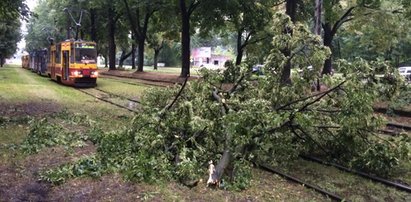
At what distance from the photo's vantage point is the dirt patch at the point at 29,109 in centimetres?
1550

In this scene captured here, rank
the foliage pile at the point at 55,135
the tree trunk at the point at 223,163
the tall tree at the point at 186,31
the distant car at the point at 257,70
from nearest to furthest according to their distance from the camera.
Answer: the tree trunk at the point at 223,163
the foliage pile at the point at 55,135
the distant car at the point at 257,70
the tall tree at the point at 186,31

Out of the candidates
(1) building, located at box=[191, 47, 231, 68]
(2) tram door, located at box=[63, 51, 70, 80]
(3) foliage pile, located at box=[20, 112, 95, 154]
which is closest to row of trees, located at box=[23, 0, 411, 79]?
(2) tram door, located at box=[63, 51, 70, 80]

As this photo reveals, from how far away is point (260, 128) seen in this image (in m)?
9.08

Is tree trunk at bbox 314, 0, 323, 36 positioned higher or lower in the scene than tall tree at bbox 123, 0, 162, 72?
lower

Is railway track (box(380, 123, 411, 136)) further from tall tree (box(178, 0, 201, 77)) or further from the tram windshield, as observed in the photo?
tall tree (box(178, 0, 201, 77))

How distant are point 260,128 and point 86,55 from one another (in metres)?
20.8

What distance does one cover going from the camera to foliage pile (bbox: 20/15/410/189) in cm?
873

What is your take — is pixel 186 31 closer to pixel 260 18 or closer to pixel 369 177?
pixel 260 18

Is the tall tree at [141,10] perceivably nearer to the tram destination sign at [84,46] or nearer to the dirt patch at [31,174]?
the tram destination sign at [84,46]

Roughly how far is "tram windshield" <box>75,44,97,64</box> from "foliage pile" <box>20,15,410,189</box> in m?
17.0

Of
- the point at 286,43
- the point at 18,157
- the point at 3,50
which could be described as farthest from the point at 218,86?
the point at 3,50

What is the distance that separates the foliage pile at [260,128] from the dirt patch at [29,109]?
4.72m

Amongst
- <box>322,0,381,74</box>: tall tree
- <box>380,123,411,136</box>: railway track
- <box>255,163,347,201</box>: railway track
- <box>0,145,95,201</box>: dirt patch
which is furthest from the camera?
<box>322,0,381,74</box>: tall tree

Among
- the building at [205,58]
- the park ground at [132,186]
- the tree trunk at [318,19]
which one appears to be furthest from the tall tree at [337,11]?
the building at [205,58]
